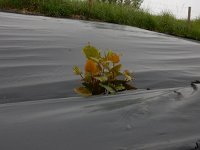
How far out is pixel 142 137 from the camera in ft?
3.59

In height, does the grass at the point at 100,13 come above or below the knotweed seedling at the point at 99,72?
above

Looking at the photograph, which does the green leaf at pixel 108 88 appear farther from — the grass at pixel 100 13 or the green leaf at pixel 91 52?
the grass at pixel 100 13

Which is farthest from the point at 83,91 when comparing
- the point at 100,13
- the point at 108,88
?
the point at 100,13

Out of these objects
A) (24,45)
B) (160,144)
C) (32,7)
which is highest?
(32,7)

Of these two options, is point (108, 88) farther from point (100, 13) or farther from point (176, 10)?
point (176, 10)

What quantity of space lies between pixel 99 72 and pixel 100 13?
638 centimetres

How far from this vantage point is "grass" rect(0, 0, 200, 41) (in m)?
7.46

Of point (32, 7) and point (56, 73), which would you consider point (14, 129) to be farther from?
point (32, 7)

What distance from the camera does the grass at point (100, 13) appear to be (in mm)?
7457

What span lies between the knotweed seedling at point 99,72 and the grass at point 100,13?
Result: 5.99 m

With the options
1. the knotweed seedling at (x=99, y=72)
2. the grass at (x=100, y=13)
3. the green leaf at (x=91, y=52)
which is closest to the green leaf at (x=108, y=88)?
the knotweed seedling at (x=99, y=72)

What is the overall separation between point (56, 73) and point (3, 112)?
79 cm

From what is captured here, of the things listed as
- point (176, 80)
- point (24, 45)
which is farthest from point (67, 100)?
point (24, 45)

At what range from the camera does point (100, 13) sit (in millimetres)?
7621
